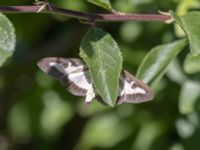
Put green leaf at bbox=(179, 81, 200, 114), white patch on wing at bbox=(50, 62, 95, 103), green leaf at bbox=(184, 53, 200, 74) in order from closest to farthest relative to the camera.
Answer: white patch on wing at bbox=(50, 62, 95, 103)
green leaf at bbox=(184, 53, 200, 74)
green leaf at bbox=(179, 81, 200, 114)

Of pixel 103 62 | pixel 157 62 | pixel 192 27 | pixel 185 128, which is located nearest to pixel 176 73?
pixel 185 128

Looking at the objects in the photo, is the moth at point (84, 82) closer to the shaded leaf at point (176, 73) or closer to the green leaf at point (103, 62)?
the green leaf at point (103, 62)

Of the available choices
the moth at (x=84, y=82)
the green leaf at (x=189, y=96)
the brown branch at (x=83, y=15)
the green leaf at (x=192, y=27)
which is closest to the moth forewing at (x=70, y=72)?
the moth at (x=84, y=82)

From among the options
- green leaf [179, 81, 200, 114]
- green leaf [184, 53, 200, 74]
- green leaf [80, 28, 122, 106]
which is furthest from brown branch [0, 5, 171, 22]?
green leaf [179, 81, 200, 114]

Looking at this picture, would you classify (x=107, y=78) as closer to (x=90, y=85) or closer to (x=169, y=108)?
(x=90, y=85)

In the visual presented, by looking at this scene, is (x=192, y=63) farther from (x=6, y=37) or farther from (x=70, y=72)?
(x=6, y=37)

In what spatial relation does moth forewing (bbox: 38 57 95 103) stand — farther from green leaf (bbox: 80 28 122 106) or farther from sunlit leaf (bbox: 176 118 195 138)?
sunlit leaf (bbox: 176 118 195 138)
